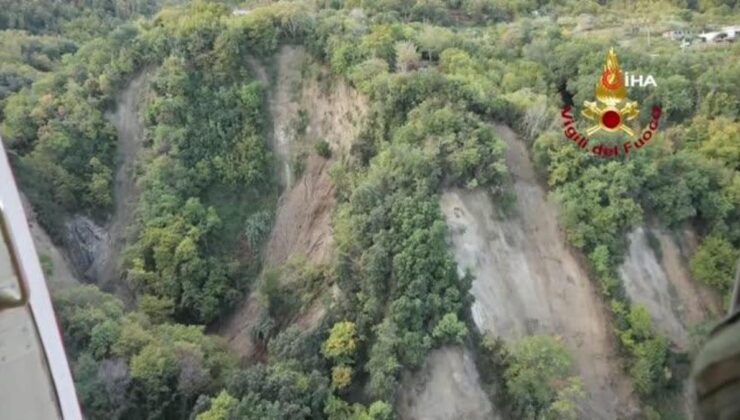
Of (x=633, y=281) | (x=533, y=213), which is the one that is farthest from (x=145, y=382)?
(x=633, y=281)

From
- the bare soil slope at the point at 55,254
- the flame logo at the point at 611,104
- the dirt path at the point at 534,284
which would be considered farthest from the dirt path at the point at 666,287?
the bare soil slope at the point at 55,254

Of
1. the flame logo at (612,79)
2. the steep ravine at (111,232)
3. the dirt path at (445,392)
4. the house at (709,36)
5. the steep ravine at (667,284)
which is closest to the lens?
the dirt path at (445,392)

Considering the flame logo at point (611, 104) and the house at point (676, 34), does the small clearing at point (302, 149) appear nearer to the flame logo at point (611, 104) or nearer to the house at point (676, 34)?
the flame logo at point (611, 104)

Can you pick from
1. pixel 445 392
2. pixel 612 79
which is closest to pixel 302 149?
pixel 612 79

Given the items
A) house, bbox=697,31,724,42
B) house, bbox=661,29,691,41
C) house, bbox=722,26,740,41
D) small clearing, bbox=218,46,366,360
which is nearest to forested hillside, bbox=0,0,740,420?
small clearing, bbox=218,46,366,360

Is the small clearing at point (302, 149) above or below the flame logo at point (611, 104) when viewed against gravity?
below

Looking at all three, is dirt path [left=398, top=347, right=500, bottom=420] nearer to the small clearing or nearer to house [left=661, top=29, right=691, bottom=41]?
the small clearing
